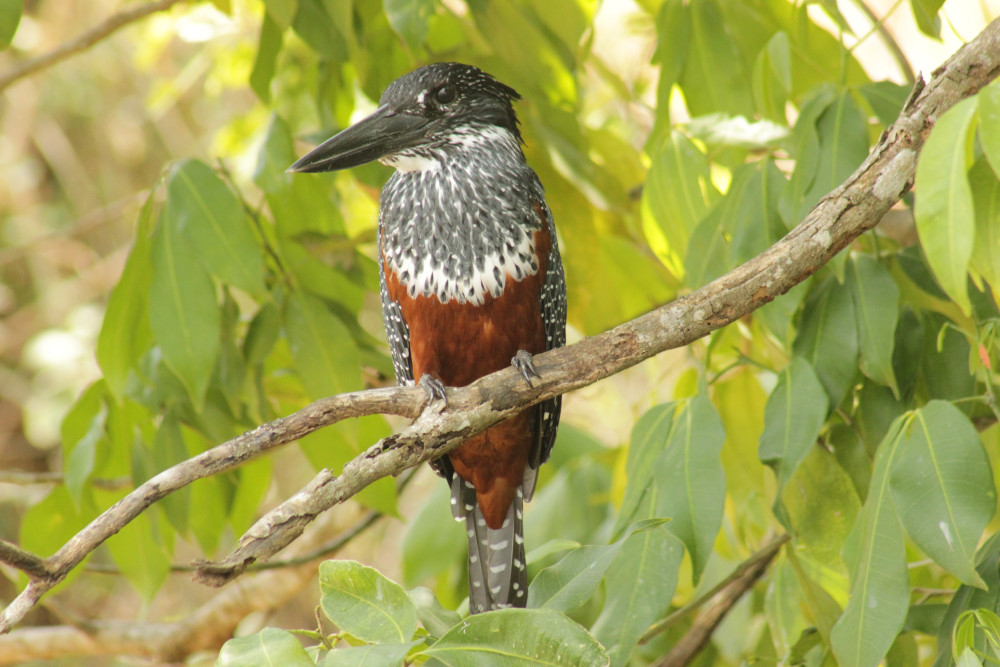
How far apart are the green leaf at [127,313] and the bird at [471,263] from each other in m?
0.46

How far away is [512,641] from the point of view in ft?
4.67

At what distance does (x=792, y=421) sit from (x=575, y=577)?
57 centimetres

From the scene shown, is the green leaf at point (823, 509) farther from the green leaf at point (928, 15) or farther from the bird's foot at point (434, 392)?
the green leaf at point (928, 15)

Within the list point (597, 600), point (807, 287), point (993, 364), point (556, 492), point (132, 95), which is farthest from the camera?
point (132, 95)

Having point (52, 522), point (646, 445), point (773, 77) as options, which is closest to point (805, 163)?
point (773, 77)

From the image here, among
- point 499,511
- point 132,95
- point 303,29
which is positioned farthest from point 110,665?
point 303,29

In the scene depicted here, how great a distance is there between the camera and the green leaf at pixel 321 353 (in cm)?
237

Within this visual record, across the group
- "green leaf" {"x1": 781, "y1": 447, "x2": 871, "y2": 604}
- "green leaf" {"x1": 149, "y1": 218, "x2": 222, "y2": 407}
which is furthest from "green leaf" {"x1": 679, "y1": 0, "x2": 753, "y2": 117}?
"green leaf" {"x1": 149, "y1": 218, "x2": 222, "y2": 407}

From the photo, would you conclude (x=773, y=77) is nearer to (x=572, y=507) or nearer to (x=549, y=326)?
(x=549, y=326)

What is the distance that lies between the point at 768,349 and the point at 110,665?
5034mm

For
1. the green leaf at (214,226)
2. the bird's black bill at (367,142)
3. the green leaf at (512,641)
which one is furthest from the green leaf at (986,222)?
the green leaf at (214,226)

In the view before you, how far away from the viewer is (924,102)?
1.71 meters

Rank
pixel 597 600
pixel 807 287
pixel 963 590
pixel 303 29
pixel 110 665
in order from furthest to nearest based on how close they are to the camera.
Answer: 1. pixel 110 665
2. pixel 597 600
3. pixel 303 29
4. pixel 807 287
5. pixel 963 590

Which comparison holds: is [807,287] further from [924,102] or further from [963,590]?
[963,590]
